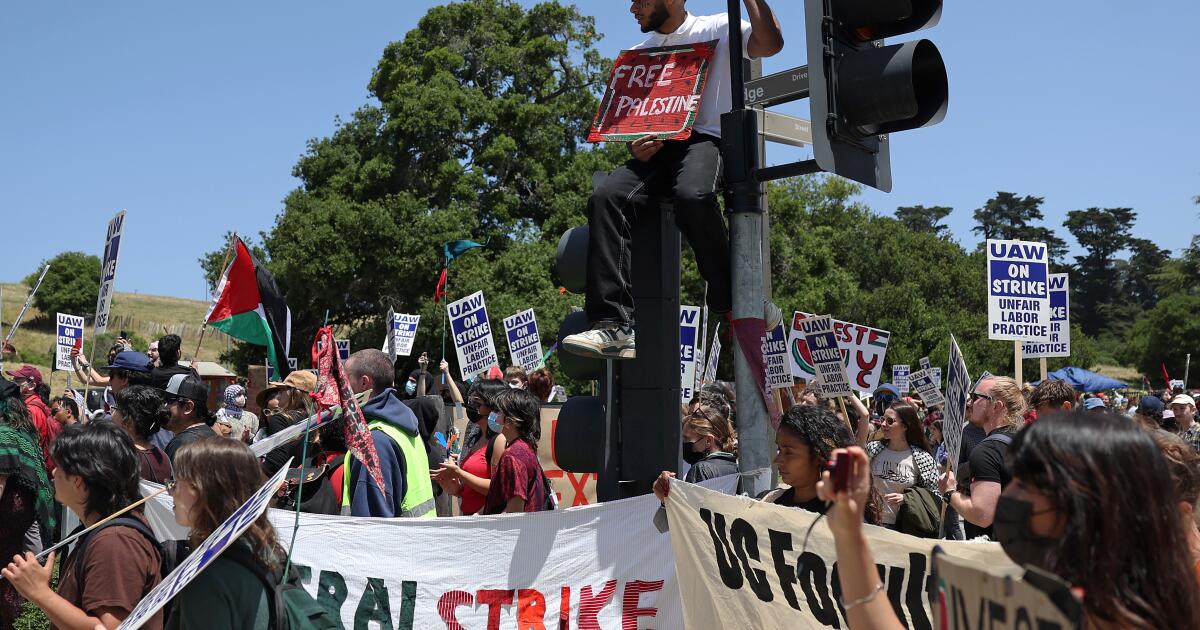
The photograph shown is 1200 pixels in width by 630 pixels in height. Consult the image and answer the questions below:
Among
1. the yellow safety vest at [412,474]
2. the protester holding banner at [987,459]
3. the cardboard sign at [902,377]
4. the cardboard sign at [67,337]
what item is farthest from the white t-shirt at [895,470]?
the cardboard sign at [902,377]

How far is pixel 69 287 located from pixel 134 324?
5.94 meters

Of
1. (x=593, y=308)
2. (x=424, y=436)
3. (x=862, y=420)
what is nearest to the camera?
(x=593, y=308)

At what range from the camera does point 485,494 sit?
21.6 ft

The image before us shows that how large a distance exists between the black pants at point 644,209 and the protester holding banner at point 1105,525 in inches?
112

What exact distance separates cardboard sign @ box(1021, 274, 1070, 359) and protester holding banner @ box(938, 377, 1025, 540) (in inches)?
177

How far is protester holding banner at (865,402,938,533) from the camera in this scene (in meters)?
7.01

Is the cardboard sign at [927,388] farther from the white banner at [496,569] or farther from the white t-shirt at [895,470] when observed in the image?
the white banner at [496,569]

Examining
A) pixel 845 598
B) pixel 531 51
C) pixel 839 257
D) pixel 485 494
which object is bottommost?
pixel 485 494

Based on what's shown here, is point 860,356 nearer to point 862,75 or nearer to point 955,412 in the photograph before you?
point 955,412

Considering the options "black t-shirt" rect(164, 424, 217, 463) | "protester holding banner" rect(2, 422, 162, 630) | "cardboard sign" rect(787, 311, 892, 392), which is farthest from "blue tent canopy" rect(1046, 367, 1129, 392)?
"protester holding banner" rect(2, 422, 162, 630)

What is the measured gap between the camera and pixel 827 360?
8258 millimetres

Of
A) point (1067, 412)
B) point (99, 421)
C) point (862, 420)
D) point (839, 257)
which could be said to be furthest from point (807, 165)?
point (839, 257)

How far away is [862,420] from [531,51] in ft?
94.6

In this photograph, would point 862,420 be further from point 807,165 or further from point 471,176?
point 471,176
